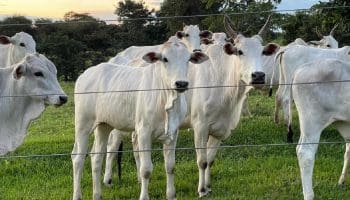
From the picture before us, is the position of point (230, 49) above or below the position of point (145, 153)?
above

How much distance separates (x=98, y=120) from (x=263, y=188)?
82.1 inches

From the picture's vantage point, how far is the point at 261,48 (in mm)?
7410

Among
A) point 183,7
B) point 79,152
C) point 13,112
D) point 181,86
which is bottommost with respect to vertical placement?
point 79,152

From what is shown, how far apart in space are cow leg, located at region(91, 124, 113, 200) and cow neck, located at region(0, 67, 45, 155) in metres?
0.97

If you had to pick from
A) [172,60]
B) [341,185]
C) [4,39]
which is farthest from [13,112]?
[341,185]

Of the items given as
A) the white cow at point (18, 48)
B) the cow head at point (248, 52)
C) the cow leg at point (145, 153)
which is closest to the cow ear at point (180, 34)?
the white cow at point (18, 48)

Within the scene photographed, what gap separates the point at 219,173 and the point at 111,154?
145cm

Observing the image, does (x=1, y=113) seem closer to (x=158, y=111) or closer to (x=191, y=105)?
(x=158, y=111)

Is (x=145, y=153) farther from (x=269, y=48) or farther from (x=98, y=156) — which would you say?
(x=269, y=48)

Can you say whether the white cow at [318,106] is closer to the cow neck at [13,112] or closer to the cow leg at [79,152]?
the cow leg at [79,152]

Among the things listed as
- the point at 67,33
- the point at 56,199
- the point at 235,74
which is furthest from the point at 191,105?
the point at 67,33

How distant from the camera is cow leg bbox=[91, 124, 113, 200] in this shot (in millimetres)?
7185

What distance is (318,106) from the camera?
662 cm

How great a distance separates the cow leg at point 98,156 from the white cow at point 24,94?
3.27 feet
